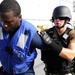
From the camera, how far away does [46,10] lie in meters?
5.32

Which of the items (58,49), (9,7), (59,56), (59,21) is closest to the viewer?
(9,7)

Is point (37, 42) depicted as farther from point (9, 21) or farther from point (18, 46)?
point (9, 21)

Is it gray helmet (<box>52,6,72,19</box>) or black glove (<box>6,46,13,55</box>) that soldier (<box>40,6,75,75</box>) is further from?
black glove (<box>6,46,13,55</box>)

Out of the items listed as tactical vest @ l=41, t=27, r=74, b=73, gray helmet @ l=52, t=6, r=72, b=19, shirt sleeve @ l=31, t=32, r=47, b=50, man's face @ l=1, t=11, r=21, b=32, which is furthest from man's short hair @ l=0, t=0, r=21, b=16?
gray helmet @ l=52, t=6, r=72, b=19

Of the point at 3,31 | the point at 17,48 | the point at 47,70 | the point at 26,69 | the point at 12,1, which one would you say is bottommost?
the point at 47,70

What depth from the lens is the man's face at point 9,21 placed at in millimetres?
2143

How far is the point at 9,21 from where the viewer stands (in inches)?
84.9

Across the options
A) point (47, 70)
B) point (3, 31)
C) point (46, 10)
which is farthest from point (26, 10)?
point (3, 31)

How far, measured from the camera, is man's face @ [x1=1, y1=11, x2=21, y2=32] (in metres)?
2.14

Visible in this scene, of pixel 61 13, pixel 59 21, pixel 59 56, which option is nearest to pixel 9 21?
pixel 59 56

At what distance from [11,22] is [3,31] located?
22 centimetres

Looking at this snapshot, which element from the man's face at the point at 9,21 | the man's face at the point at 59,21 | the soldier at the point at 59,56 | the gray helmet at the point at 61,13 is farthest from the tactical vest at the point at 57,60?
the man's face at the point at 9,21

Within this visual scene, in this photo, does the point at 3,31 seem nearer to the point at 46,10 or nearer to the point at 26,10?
the point at 26,10

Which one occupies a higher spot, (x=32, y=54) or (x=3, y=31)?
(x=3, y=31)
